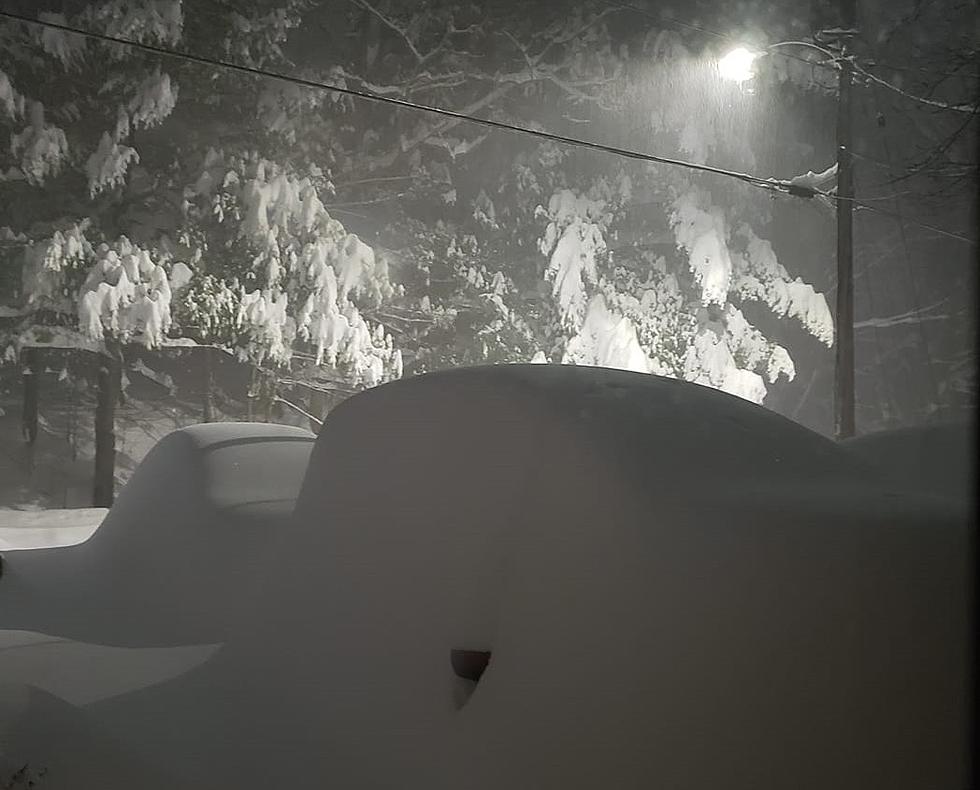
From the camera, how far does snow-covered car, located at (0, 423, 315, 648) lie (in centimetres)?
95

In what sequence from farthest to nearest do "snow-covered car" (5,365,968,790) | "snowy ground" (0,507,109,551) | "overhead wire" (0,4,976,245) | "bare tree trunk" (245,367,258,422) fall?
"bare tree trunk" (245,367,258,422)
"overhead wire" (0,4,976,245)
"snowy ground" (0,507,109,551)
"snow-covered car" (5,365,968,790)

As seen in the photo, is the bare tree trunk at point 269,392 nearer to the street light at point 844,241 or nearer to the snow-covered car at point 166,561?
the snow-covered car at point 166,561

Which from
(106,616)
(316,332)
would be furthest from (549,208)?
Result: (106,616)

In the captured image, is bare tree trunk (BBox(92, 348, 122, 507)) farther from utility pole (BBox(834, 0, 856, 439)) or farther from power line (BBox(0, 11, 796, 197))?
utility pole (BBox(834, 0, 856, 439))

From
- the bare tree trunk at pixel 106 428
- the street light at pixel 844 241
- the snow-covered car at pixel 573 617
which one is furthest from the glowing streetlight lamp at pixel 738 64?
the bare tree trunk at pixel 106 428

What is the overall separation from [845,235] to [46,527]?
1.06 metres

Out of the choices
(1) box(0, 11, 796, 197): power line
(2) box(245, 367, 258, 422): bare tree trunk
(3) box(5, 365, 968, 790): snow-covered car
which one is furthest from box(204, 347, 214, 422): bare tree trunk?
(1) box(0, 11, 796, 197): power line

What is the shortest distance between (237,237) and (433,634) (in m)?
0.87

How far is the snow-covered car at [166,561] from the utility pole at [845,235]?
2.07 feet

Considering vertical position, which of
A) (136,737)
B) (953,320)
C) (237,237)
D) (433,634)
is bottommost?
(136,737)

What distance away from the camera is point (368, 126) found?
147cm

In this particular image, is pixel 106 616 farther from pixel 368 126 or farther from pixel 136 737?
pixel 368 126

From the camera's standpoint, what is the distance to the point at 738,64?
46.0 inches

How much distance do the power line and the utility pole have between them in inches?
4.2
